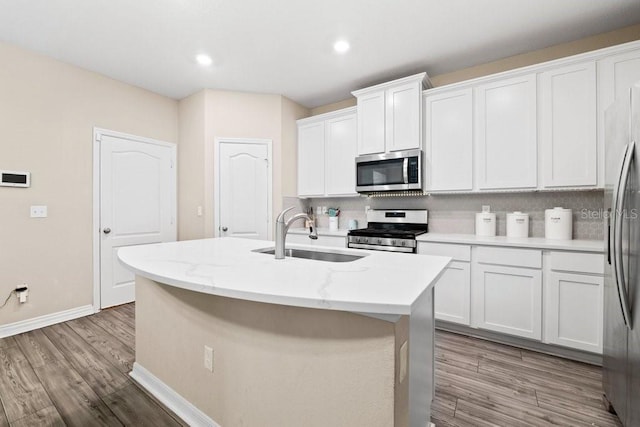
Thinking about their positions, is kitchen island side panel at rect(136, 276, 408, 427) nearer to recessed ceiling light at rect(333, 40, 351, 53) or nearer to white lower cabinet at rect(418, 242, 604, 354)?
white lower cabinet at rect(418, 242, 604, 354)

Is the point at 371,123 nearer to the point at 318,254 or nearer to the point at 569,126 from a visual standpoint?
the point at 569,126

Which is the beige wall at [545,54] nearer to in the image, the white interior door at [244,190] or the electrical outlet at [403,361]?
the white interior door at [244,190]

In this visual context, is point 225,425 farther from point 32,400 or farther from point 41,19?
point 41,19

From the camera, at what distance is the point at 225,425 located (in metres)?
1.42

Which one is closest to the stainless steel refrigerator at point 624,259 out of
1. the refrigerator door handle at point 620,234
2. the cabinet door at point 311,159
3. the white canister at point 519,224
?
the refrigerator door handle at point 620,234

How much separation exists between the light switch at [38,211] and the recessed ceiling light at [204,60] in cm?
220

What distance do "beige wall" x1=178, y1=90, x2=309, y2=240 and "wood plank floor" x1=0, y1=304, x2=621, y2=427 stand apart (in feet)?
5.93

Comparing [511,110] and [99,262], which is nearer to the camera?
[511,110]

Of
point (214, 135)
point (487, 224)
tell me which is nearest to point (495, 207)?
point (487, 224)

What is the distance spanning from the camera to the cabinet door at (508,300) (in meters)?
2.38

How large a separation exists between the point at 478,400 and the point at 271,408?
4.45ft

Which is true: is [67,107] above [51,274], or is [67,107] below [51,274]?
above

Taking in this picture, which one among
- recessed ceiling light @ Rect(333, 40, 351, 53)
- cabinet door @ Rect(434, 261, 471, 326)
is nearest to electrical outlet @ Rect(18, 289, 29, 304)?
recessed ceiling light @ Rect(333, 40, 351, 53)

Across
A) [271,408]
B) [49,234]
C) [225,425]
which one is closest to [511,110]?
[271,408]
